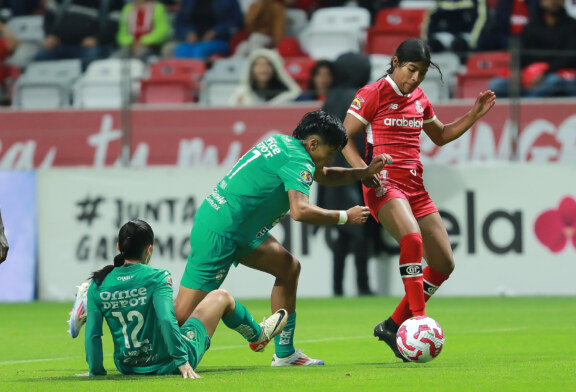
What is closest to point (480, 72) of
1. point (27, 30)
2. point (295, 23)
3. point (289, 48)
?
point (289, 48)

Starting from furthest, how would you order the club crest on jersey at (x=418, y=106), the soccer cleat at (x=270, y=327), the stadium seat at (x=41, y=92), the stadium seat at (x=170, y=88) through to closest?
the stadium seat at (x=41, y=92)
the stadium seat at (x=170, y=88)
the club crest on jersey at (x=418, y=106)
the soccer cleat at (x=270, y=327)

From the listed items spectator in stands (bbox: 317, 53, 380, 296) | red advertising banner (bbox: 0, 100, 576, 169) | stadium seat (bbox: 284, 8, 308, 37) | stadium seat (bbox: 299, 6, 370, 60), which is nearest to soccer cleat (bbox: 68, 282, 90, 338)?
spectator in stands (bbox: 317, 53, 380, 296)

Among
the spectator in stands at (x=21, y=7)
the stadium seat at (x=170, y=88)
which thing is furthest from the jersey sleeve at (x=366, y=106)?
the spectator in stands at (x=21, y=7)

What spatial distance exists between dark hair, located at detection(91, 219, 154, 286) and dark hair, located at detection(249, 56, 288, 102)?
872cm

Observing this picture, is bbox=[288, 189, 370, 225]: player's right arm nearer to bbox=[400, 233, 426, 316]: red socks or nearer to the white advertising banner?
bbox=[400, 233, 426, 316]: red socks

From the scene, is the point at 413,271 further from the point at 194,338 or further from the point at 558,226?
the point at 558,226

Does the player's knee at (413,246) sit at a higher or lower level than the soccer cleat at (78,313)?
higher

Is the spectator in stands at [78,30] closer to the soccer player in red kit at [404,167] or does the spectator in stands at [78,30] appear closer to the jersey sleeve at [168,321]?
the soccer player in red kit at [404,167]

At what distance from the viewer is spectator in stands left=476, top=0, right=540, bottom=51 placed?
16234 mm

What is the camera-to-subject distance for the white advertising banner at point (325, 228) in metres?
13.9

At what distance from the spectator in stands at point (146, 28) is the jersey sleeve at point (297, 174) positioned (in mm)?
11627

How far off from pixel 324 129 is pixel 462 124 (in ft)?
6.07

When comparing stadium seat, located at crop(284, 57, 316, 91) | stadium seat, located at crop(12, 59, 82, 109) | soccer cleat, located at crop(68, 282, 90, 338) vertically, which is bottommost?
soccer cleat, located at crop(68, 282, 90, 338)

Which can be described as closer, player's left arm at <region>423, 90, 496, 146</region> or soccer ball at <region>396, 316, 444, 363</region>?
soccer ball at <region>396, 316, 444, 363</region>
